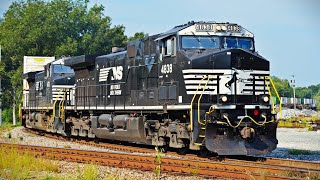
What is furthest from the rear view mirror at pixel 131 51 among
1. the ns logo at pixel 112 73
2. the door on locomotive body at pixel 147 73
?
the ns logo at pixel 112 73

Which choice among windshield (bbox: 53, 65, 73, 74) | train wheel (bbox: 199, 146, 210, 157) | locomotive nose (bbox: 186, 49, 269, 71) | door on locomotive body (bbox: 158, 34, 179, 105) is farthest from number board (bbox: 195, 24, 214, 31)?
windshield (bbox: 53, 65, 73, 74)

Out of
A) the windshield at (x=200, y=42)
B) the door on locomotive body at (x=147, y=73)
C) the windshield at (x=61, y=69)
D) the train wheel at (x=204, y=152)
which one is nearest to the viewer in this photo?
the train wheel at (x=204, y=152)

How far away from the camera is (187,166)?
9.84m

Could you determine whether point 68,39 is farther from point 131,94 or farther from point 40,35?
point 131,94

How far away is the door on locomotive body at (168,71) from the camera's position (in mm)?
12609

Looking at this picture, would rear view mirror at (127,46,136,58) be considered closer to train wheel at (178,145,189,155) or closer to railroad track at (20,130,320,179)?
train wheel at (178,145,189,155)

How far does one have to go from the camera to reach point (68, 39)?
47.2 metres

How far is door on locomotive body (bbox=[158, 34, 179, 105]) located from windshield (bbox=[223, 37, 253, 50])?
4.60ft

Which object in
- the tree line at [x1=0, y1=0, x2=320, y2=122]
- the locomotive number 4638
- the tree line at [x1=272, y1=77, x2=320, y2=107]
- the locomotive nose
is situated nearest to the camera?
the locomotive nose

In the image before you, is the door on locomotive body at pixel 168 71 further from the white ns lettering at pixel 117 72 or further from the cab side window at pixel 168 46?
the white ns lettering at pixel 117 72

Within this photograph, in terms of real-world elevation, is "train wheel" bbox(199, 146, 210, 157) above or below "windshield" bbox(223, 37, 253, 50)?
below

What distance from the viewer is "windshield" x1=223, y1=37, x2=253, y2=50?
12578 mm

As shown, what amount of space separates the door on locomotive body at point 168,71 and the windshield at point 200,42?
1.05ft

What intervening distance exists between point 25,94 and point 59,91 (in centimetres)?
782
